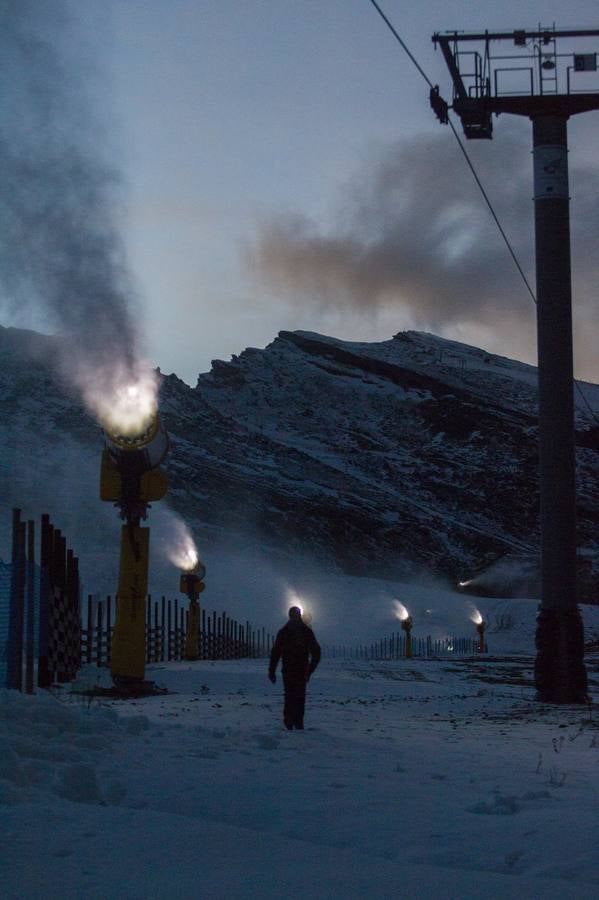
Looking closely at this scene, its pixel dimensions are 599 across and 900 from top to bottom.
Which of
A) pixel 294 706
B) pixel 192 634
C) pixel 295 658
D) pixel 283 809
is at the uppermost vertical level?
pixel 295 658

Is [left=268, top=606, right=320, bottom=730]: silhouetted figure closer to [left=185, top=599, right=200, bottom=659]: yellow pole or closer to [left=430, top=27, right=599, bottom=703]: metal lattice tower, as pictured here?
[left=430, top=27, right=599, bottom=703]: metal lattice tower

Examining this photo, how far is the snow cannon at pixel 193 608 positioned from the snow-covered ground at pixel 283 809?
20016 millimetres

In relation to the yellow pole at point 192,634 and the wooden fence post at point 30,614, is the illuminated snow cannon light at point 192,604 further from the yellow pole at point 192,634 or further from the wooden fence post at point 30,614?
the wooden fence post at point 30,614

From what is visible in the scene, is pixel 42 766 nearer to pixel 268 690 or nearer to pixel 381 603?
pixel 268 690

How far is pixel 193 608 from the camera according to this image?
33250mm

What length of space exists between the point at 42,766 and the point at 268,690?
43.1 ft

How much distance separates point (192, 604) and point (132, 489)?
16709 millimetres

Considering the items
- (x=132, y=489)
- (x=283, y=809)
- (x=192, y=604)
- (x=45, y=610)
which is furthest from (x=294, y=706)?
(x=192, y=604)

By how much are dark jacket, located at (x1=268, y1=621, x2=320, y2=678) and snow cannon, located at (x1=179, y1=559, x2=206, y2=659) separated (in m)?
19.9

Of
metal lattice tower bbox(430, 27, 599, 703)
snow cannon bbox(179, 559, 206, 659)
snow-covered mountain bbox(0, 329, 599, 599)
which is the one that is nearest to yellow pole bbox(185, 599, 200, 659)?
snow cannon bbox(179, 559, 206, 659)

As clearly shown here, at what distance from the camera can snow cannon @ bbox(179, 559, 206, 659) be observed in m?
33.1

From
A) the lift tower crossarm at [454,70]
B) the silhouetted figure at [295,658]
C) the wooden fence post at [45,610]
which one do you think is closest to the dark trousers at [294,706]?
the silhouetted figure at [295,658]

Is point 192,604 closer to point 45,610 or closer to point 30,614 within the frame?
point 45,610

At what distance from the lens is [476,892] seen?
5434 millimetres
